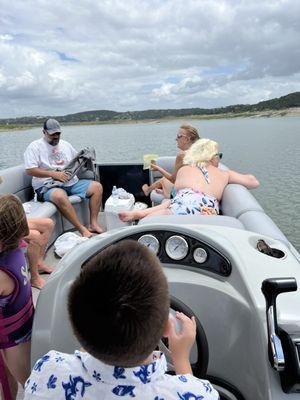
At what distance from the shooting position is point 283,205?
8.00 meters

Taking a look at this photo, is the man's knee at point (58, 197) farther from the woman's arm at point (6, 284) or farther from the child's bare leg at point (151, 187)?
the woman's arm at point (6, 284)

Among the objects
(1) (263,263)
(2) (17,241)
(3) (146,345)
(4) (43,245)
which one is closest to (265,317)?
(1) (263,263)

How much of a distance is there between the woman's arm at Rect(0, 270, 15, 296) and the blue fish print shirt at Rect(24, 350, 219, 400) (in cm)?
63

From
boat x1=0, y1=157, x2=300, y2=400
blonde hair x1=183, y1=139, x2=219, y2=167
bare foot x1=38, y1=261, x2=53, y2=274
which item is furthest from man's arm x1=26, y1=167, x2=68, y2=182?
boat x1=0, y1=157, x2=300, y2=400

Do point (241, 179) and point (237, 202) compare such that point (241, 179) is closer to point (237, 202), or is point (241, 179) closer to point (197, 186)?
point (237, 202)

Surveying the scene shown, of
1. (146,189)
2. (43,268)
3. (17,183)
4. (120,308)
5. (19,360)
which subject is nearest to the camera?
(120,308)

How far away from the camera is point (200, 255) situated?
3.90 ft

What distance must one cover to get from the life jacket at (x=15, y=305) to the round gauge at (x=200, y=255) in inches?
24.9

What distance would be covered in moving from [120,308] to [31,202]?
3277mm

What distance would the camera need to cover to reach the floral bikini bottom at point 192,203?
2.56 meters

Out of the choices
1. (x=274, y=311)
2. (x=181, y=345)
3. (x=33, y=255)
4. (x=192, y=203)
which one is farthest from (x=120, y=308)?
(x=33, y=255)

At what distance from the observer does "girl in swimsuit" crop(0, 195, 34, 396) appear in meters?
1.33

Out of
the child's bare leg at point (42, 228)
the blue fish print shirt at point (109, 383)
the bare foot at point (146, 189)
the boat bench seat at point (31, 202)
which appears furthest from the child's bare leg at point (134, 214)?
the blue fish print shirt at point (109, 383)

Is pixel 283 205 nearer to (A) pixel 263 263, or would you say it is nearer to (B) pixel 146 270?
(A) pixel 263 263
